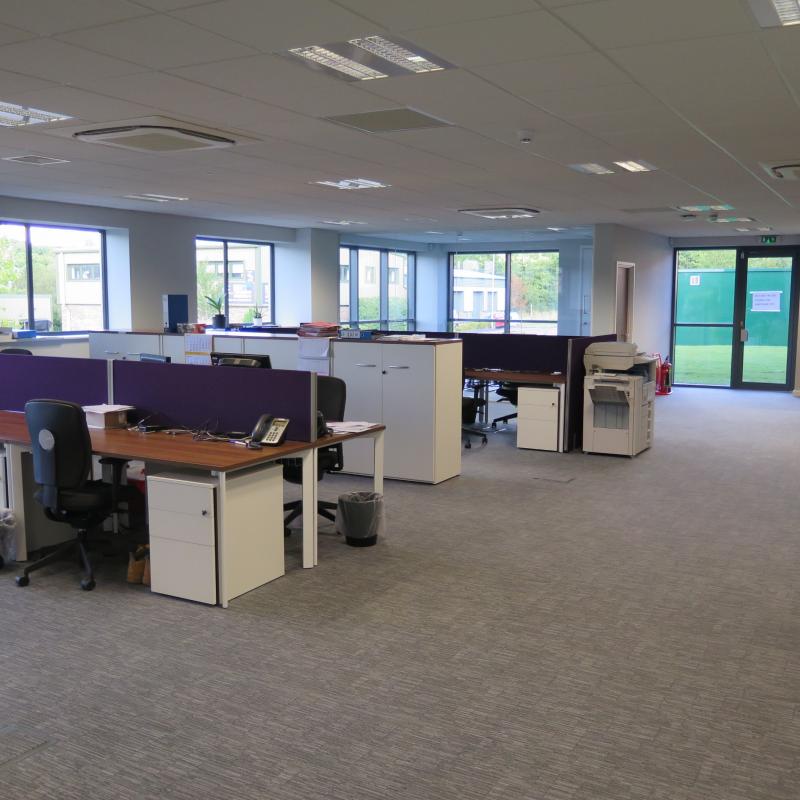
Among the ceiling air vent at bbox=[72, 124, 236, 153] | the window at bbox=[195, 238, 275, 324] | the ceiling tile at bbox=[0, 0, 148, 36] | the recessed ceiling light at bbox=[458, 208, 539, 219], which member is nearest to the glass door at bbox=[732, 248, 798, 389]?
the recessed ceiling light at bbox=[458, 208, 539, 219]

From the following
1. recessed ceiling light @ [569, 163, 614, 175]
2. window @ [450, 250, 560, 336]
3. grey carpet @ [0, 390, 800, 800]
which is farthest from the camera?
window @ [450, 250, 560, 336]

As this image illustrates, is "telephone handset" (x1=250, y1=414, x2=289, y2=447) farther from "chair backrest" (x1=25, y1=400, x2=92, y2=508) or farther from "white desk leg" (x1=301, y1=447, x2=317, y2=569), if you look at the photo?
"chair backrest" (x1=25, y1=400, x2=92, y2=508)

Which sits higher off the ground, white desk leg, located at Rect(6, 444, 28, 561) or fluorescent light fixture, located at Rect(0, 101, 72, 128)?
fluorescent light fixture, located at Rect(0, 101, 72, 128)

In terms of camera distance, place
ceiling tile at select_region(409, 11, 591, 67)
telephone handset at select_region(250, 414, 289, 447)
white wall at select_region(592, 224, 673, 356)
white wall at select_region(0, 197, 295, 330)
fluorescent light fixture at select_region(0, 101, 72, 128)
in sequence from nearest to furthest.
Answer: ceiling tile at select_region(409, 11, 591, 67), telephone handset at select_region(250, 414, 289, 447), fluorescent light fixture at select_region(0, 101, 72, 128), white wall at select_region(0, 197, 295, 330), white wall at select_region(592, 224, 673, 356)

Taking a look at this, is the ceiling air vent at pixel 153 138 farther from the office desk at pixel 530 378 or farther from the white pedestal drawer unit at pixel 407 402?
the office desk at pixel 530 378

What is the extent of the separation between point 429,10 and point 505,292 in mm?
12805

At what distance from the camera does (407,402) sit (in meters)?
6.16

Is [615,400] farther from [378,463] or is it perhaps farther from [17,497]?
[17,497]

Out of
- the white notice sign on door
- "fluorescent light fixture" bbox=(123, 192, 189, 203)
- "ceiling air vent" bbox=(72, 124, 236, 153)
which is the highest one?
"fluorescent light fixture" bbox=(123, 192, 189, 203)

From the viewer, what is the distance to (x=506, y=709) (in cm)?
279

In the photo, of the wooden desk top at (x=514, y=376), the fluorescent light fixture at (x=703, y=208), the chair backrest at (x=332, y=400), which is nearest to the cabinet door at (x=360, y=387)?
the chair backrest at (x=332, y=400)

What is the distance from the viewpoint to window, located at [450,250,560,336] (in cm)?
1513

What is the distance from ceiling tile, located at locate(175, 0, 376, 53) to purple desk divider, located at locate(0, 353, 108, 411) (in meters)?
2.34

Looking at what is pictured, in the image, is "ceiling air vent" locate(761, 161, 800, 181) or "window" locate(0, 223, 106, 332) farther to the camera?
"window" locate(0, 223, 106, 332)
